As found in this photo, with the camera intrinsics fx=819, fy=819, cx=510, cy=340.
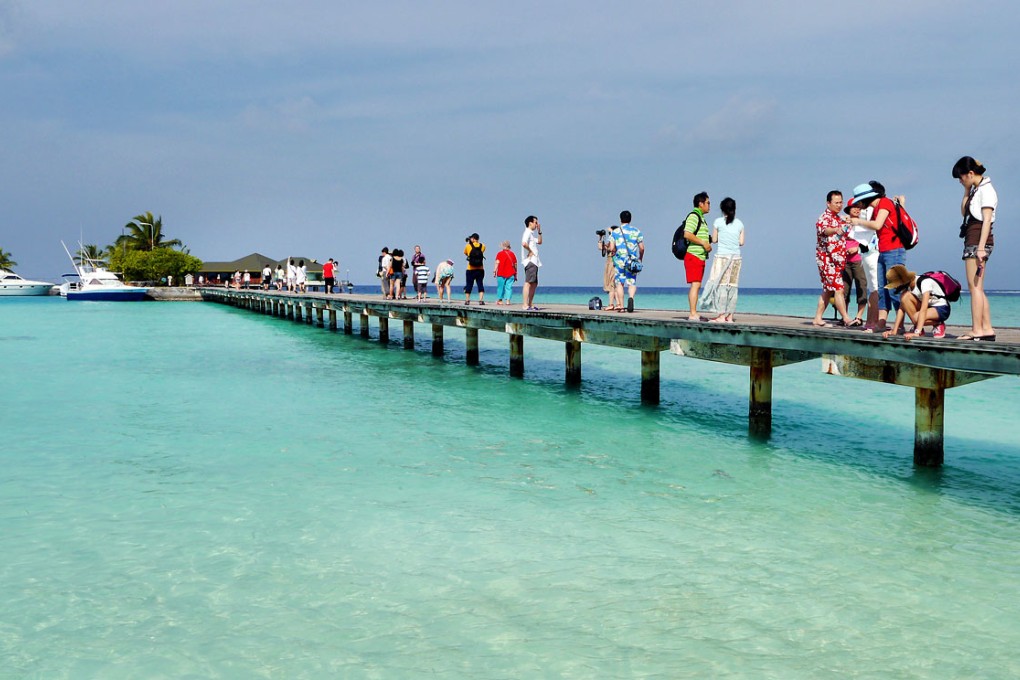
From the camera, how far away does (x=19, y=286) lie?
95250mm

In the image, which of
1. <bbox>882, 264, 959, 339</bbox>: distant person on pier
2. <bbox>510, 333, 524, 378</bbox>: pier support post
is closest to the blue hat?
<bbox>882, 264, 959, 339</bbox>: distant person on pier

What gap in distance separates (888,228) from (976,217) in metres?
1.36

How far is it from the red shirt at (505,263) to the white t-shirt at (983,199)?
11.0 meters

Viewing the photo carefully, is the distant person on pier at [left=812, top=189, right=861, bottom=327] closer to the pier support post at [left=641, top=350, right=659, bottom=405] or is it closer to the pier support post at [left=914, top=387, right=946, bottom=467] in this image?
the pier support post at [left=914, top=387, right=946, bottom=467]

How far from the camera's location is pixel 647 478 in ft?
27.7

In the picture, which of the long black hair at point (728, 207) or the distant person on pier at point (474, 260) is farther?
the distant person on pier at point (474, 260)

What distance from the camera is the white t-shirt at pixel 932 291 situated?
7645mm

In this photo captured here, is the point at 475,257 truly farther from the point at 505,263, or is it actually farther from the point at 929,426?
the point at 929,426

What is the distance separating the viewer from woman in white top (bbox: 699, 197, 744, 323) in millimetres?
9742

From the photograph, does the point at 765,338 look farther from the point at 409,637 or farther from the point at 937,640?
the point at 409,637

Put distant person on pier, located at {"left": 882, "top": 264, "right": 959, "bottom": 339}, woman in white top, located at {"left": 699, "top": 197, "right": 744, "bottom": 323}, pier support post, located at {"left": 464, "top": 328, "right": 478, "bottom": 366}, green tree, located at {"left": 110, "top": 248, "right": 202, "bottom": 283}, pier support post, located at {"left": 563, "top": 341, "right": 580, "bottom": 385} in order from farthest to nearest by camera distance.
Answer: green tree, located at {"left": 110, "top": 248, "right": 202, "bottom": 283} → pier support post, located at {"left": 464, "top": 328, "right": 478, "bottom": 366} → pier support post, located at {"left": 563, "top": 341, "right": 580, "bottom": 385} → woman in white top, located at {"left": 699, "top": 197, "right": 744, "bottom": 323} → distant person on pier, located at {"left": 882, "top": 264, "right": 959, "bottom": 339}

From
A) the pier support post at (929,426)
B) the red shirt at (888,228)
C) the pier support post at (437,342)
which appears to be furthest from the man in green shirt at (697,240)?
the pier support post at (437,342)

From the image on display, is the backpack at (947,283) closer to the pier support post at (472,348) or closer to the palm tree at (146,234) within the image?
the pier support post at (472,348)

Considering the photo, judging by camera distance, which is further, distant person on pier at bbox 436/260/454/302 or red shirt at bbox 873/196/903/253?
distant person on pier at bbox 436/260/454/302
